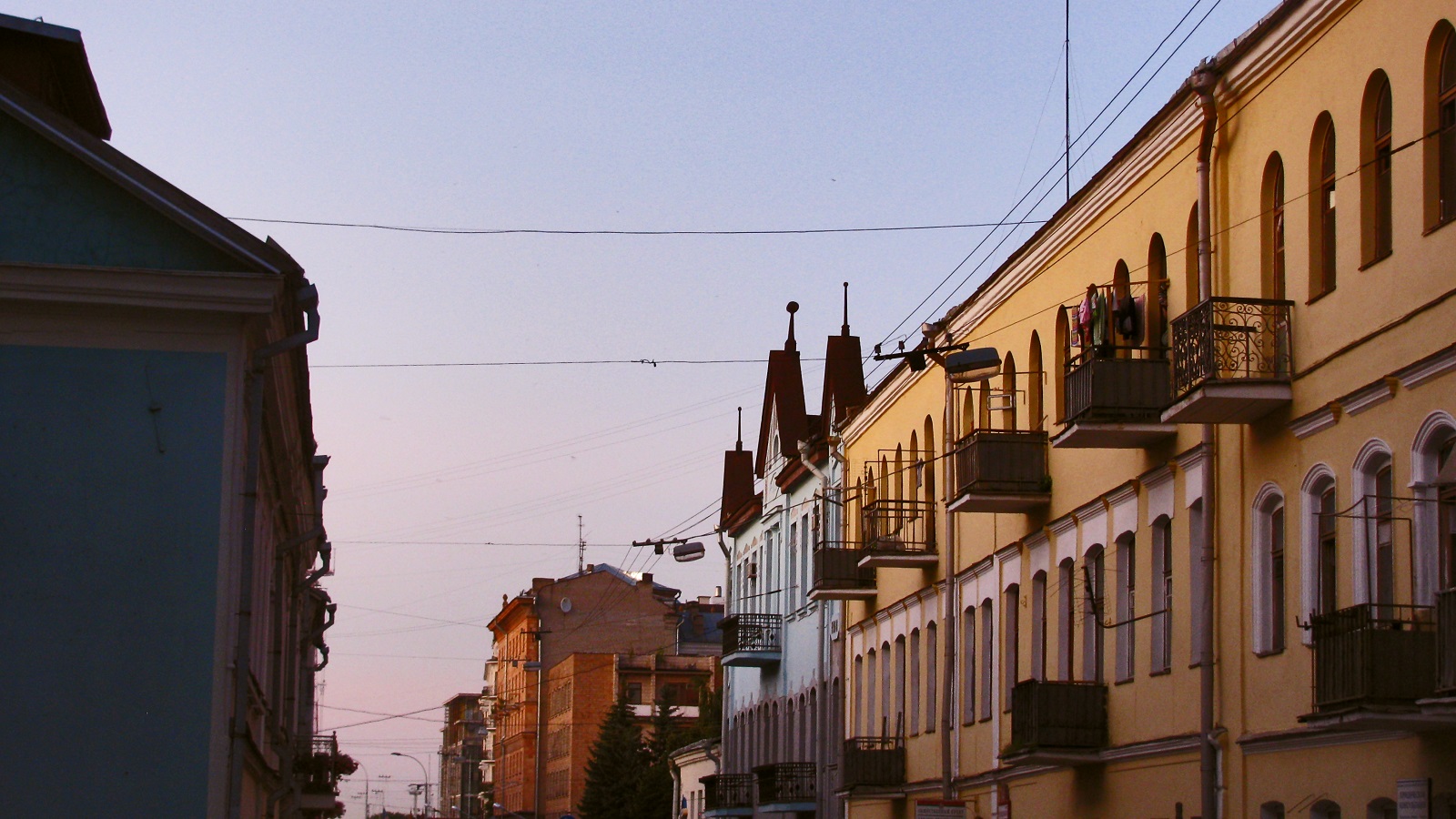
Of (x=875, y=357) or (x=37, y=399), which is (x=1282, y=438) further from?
(x=37, y=399)

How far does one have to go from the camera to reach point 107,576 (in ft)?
61.9

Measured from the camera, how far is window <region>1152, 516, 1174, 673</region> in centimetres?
2264

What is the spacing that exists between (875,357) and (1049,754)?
667 centimetres

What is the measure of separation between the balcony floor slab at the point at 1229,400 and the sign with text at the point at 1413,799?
413cm

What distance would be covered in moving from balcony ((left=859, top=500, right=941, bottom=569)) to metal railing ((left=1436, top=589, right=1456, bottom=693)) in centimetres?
1824

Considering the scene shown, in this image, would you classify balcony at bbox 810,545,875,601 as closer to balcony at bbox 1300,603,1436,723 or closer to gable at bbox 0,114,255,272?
gable at bbox 0,114,255,272

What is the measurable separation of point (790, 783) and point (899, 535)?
10532mm

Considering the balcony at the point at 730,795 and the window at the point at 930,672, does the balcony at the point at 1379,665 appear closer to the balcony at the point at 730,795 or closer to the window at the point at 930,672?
the window at the point at 930,672

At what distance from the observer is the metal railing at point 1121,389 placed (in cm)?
2175

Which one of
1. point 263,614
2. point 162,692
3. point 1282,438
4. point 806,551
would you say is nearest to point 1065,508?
point 1282,438

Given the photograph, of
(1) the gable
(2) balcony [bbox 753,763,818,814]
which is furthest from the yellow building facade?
(2) balcony [bbox 753,763,818,814]

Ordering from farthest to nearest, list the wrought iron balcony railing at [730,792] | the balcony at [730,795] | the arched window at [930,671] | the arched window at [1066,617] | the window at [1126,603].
→ the wrought iron balcony railing at [730,792], the balcony at [730,795], the arched window at [930,671], the arched window at [1066,617], the window at [1126,603]

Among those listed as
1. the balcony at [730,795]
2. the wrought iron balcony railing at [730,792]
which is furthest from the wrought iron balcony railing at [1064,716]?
the wrought iron balcony railing at [730,792]

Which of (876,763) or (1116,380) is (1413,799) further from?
(876,763)
